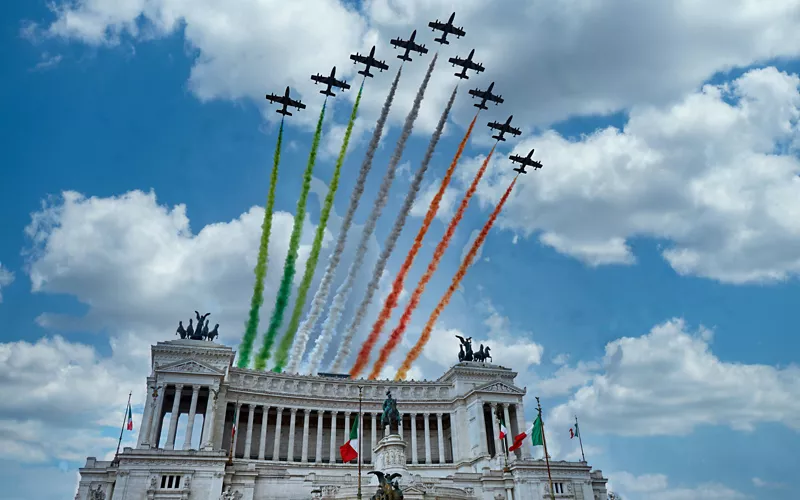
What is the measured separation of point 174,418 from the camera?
7819 centimetres

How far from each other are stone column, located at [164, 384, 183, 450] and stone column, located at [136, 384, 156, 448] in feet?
8.59

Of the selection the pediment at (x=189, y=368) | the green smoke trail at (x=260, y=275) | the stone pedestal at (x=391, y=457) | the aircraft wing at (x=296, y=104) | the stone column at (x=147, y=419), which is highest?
the aircraft wing at (x=296, y=104)

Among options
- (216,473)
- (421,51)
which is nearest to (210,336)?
(216,473)

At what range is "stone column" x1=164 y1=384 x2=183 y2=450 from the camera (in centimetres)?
7638

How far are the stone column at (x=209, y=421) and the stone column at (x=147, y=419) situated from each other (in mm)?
6569

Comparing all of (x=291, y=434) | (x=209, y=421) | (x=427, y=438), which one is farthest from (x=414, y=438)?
(x=209, y=421)

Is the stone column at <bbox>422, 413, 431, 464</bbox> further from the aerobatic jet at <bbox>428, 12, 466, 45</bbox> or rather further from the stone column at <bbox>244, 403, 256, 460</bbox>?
the aerobatic jet at <bbox>428, 12, 466, 45</bbox>

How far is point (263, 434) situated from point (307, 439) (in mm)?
6818

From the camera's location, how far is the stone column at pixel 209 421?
249 feet

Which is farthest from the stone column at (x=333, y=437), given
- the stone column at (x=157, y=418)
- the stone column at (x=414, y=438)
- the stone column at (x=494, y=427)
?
the stone column at (x=157, y=418)

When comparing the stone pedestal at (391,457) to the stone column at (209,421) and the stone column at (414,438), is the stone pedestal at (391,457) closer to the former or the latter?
the stone column at (209,421)

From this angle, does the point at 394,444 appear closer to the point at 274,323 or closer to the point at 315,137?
the point at 274,323

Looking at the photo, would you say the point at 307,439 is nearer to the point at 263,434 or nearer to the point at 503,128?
the point at 263,434

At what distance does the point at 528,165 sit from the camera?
96188 mm
